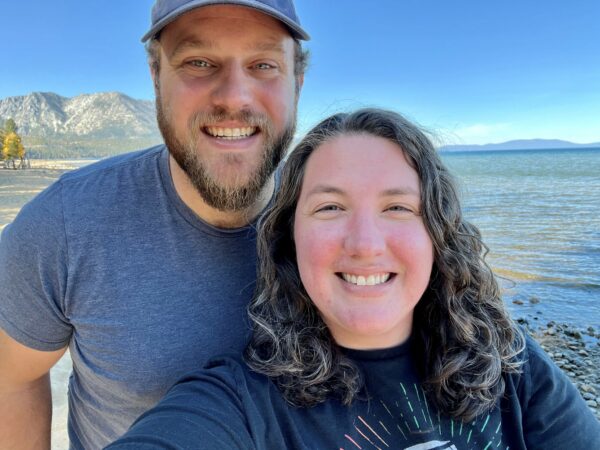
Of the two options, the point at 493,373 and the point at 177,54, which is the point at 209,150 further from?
the point at 493,373

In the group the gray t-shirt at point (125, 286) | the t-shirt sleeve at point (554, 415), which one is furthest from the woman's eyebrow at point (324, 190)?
the t-shirt sleeve at point (554, 415)

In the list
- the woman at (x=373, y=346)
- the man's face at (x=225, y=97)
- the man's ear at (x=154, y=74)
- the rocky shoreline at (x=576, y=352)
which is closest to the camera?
the woman at (x=373, y=346)

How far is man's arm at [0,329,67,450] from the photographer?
200 centimetres

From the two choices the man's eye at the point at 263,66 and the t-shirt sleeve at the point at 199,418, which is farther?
the man's eye at the point at 263,66

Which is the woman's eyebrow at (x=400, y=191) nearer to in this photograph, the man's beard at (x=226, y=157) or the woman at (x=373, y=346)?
the woman at (x=373, y=346)

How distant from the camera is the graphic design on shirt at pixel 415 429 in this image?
4.71ft

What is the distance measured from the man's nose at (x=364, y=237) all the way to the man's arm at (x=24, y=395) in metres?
1.55

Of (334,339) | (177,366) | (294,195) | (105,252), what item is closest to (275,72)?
(294,195)

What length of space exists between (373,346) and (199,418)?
704 mm

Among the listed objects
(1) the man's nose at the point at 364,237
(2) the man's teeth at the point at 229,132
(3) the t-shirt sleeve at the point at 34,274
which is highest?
(2) the man's teeth at the point at 229,132

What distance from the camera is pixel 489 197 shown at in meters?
23.1

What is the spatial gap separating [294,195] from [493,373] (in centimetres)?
104

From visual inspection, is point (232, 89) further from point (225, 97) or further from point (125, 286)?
point (125, 286)

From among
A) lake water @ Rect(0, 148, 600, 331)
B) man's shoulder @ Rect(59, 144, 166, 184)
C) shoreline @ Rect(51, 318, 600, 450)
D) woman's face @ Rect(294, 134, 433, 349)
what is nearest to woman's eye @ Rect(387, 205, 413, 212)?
woman's face @ Rect(294, 134, 433, 349)
